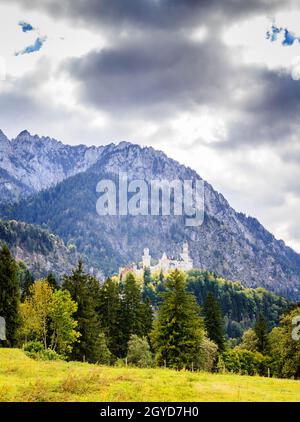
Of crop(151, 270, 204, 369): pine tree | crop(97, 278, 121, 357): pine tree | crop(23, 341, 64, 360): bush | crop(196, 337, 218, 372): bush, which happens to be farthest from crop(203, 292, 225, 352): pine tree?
crop(23, 341, 64, 360): bush

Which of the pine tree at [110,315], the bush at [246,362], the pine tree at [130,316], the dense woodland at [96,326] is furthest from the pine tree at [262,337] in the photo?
the pine tree at [110,315]

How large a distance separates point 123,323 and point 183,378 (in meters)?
61.0

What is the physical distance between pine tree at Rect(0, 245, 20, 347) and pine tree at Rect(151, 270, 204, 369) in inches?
816

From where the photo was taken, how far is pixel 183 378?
30.3 metres

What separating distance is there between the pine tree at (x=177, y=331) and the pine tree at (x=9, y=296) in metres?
20.7

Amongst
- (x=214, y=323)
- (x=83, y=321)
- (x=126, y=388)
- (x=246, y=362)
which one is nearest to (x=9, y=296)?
(x=83, y=321)

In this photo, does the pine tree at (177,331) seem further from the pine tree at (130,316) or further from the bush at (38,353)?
the pine tree at (130,316)

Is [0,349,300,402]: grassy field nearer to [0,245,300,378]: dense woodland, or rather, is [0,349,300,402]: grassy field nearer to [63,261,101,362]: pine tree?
[0,245,300,378]: dense woodland

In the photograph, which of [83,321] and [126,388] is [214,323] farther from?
[126,388]

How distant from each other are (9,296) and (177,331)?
25738 millimetres

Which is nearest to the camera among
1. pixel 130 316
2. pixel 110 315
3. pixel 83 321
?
pixel 83 321

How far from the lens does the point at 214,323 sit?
312ft

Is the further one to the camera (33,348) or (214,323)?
(214,323)

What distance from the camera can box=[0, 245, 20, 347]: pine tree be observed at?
6762 cm
